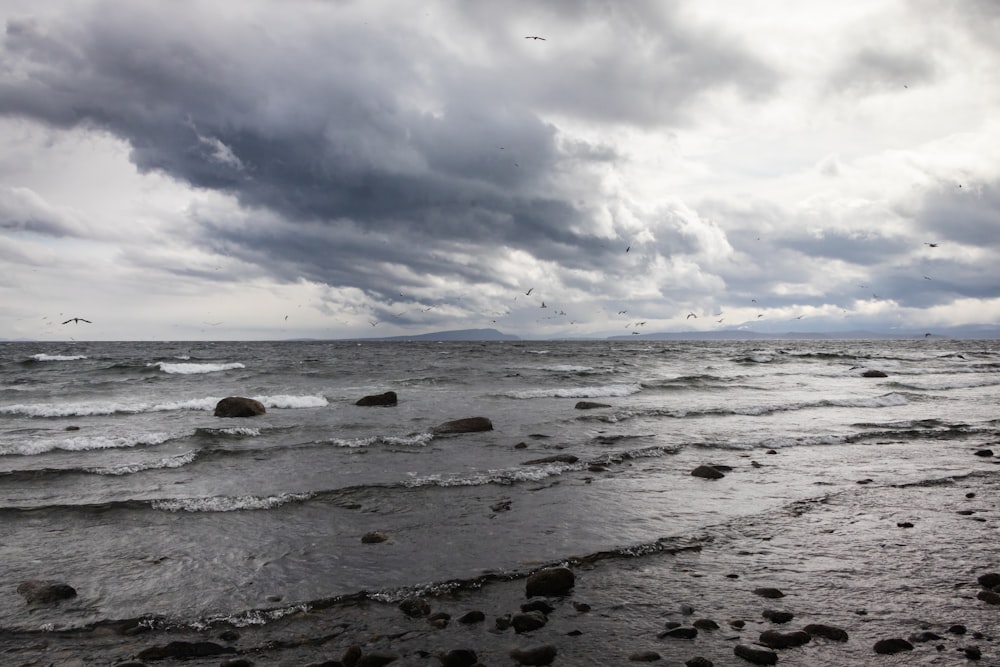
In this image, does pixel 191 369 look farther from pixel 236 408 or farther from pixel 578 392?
pixel 578 392

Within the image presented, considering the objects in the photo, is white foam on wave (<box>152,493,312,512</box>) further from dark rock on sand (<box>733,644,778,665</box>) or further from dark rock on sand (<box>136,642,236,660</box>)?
dark rock on sand (<box>733,644,778,665</box>)

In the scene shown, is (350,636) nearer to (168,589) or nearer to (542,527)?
(168,589)

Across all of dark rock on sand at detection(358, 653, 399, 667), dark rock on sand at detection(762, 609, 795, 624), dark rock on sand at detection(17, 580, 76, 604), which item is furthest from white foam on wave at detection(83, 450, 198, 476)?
dark rock on sand at detection(762, 609, 795, 624)

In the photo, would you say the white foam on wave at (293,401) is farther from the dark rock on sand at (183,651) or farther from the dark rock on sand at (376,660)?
the dark rock on sand at (376,660)

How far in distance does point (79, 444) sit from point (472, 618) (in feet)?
50.0

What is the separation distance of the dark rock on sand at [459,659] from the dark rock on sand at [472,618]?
72 cm

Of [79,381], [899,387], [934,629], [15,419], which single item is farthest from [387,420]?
[899,387]

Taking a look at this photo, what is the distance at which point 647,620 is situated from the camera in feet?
18.5

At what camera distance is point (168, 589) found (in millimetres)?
6695

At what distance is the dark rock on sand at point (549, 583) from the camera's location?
632 cm

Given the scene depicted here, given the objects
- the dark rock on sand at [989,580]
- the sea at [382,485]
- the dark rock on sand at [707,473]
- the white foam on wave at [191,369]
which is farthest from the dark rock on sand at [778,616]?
the white foam on wave at [191,369]

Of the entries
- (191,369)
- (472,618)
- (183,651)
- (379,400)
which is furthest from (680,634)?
(191,369)

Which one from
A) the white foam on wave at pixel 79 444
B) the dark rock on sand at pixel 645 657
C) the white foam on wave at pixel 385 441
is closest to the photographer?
the dark rock on sand at pixel 645 657

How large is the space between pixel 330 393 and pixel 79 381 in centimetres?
1887
